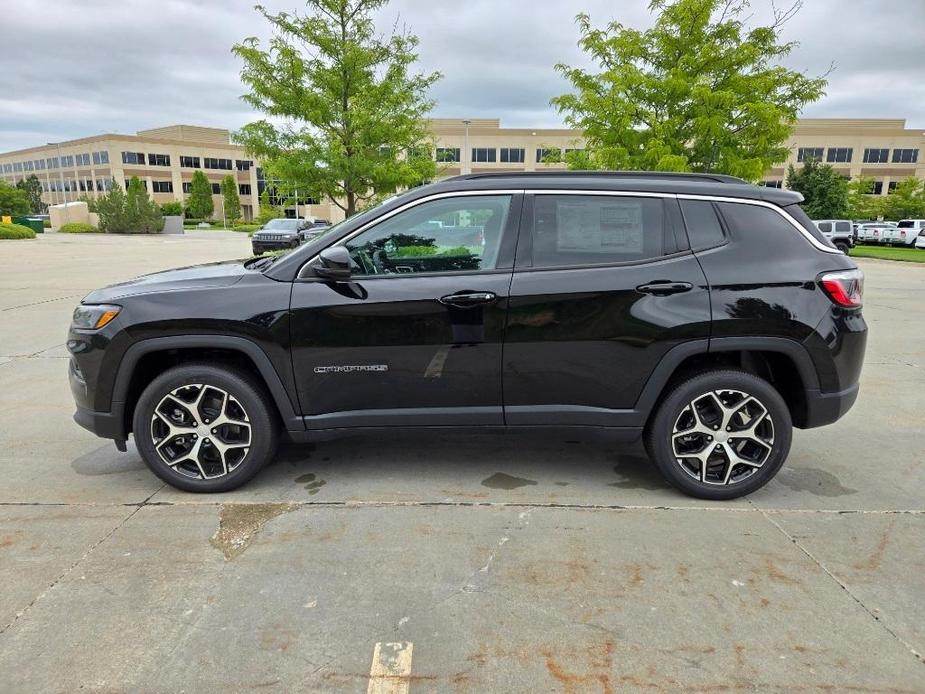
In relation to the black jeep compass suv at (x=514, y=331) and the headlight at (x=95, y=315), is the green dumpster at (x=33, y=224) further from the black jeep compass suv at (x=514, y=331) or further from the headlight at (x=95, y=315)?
the black jeep compass suv at (x=514, y=331)

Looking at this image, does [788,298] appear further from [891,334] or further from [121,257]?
[121,257]

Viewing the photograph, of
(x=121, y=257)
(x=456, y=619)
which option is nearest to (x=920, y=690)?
(x=456, y=619)

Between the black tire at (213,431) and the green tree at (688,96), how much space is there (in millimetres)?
11098

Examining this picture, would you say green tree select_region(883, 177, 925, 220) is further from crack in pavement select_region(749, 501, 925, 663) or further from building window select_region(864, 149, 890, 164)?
crack in pavement select_region(749, 501, 925, 663)

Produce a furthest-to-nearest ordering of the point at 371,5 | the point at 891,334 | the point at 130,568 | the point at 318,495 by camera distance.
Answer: the point at 371,5, the point at 891,334, the point at 318,495, the point at 130,568

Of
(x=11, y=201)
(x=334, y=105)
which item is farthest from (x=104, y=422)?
(x=11, y=201)

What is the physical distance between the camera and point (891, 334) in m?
8.77

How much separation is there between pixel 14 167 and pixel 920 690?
135769 millimetres

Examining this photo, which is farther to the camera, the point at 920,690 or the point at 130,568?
the point at 130,568

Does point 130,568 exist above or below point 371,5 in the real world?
below


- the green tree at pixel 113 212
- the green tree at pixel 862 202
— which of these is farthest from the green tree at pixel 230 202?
the green tree at pixel 862 202

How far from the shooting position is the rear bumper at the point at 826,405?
3.48m

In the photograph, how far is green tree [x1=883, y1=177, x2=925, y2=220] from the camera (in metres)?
51.2

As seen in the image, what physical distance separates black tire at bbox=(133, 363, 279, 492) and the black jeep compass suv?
12mm
